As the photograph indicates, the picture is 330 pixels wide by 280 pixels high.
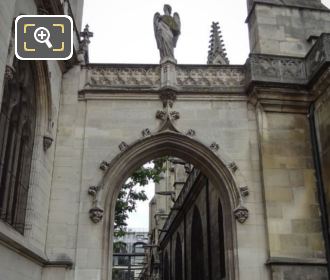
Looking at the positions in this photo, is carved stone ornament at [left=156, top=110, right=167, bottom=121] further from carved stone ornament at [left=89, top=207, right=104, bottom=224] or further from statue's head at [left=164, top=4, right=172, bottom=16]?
statue's head at [left=164, top=4, right=172, bottom=16]

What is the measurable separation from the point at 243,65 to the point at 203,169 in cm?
287

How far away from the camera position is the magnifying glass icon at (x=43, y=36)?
16.8 ft

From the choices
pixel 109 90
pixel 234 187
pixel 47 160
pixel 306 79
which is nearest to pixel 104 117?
pixel 109 90

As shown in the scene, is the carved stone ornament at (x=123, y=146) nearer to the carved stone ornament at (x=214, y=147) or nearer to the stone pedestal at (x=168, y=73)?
the stone pedestal at (x=168, y=73)

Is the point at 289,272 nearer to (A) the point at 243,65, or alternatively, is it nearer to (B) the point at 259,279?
(B) the point at 259,279

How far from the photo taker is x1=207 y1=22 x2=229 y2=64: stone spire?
2409 cm

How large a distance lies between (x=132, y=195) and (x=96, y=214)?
6.42 m

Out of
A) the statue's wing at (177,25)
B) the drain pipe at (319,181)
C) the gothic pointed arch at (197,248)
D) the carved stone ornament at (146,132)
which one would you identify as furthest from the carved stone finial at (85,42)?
the gothic pointed arch at (197,248)

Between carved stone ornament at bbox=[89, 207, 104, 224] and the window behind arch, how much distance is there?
5.24ft

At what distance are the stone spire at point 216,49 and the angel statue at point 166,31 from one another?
11.0m

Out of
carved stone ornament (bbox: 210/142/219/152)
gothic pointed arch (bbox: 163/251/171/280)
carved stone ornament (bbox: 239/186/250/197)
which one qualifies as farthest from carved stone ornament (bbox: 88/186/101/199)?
gothic pointed arch (bbox: 163/251/171/280)

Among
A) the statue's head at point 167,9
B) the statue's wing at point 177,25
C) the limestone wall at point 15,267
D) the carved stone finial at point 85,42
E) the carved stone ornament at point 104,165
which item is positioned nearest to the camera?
the limestone wall at point 15,267

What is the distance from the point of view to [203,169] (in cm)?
1168

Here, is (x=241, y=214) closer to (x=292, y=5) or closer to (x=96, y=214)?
(x=96, y=214)
